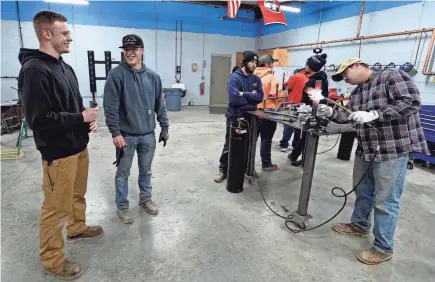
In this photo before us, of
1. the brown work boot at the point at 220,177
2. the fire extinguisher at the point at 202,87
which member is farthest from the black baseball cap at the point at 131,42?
the fire extinguisher at the point at 202,87

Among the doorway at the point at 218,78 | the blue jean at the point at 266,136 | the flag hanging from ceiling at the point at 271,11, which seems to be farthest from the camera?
the doorway at the point at 218,78

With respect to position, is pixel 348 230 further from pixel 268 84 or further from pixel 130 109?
pixel 130 109

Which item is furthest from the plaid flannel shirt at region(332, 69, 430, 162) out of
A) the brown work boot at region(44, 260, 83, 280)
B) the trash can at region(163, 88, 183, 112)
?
the trash can at region(163, 88, 183, 112)

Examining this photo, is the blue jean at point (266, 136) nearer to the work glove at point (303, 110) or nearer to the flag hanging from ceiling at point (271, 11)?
the work glove at point (303, 110)

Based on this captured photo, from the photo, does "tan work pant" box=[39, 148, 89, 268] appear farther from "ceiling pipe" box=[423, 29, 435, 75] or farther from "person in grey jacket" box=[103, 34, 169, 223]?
"ceiling pipe" box=[423, 29, 435, 75]

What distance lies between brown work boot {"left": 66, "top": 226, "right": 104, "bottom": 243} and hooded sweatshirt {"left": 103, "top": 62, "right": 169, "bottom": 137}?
2.61ft

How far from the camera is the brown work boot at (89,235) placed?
199 centimetres

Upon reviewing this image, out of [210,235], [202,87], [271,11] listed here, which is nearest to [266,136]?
[210,235]

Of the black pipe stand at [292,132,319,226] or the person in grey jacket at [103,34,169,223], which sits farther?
the black pipe stand at [292,132,319,226]

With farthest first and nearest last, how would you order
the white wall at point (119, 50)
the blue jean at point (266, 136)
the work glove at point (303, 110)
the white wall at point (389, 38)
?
the white wall at point (119, 50) → the white wall at point (389, 38) → the blue jean at point (266, 136) → the work glove at point (303, 110)

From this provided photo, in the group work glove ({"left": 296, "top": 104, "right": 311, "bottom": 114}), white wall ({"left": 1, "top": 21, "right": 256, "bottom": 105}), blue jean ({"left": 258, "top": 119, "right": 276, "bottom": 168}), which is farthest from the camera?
white wall ({"left": 1, "top": 21, "right": 256, "bottom": 105})

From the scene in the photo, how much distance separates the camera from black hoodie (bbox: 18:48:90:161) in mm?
1366

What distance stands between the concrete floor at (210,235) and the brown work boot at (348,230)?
0.07 metres

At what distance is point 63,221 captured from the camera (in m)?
1.62
